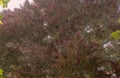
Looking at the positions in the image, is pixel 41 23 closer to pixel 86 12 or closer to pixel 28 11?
pixel 28 11

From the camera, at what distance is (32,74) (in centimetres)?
1293

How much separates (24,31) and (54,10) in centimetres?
234

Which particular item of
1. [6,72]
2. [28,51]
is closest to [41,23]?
[28,51]

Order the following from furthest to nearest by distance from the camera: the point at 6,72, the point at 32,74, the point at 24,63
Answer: the point at 6,72
the point at 24,63
the point at 32,74

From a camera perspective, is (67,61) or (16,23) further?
(16,23)

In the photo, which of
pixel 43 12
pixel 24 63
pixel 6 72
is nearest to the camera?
pixel 24 63

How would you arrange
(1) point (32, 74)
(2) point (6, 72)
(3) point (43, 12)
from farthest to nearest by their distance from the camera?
(3) point (43, 12), (2) point (6, 72), (1) point (32, 74)

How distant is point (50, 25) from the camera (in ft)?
49.9

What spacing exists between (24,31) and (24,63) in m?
2.49

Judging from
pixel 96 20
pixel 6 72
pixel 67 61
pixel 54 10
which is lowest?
pixel 67 61

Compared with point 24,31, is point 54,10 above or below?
above

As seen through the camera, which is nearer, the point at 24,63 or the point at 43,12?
the point at 24,63

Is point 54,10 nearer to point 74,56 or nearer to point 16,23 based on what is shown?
point 16,23

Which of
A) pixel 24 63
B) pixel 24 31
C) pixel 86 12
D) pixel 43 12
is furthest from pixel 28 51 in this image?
pixel 86 12
